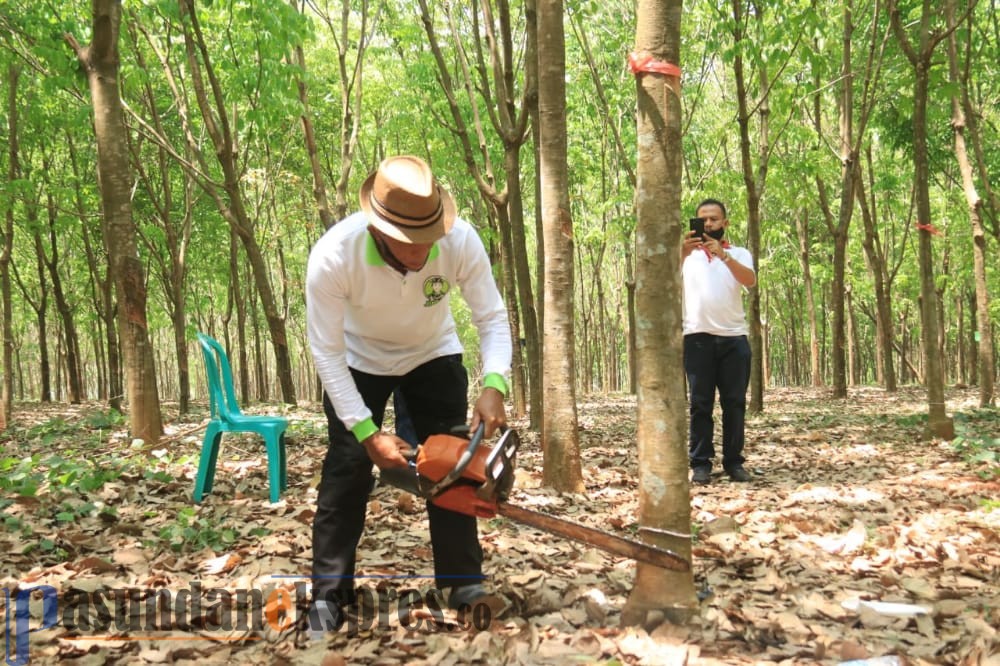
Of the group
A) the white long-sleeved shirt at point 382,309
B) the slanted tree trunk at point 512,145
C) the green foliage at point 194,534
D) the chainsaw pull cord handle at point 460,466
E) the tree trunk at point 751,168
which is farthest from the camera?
the tree trunk at point 751,168

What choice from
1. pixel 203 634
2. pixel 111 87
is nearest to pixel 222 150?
pixel 111 87

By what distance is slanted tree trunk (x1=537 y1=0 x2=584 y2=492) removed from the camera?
4.72 metres

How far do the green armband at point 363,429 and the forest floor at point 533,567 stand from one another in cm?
78

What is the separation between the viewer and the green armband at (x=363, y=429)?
2.66m

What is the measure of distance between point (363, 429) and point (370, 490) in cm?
42

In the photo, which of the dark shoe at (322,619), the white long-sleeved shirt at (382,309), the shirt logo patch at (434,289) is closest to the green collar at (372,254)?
the white long-sleeved shirt at (382,309)

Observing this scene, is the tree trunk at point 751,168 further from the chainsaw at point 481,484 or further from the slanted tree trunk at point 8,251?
the slanted tree trunk at point 8,251

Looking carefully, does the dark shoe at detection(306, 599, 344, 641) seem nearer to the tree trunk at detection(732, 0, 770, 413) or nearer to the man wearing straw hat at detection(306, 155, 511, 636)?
the man wearing straw hat at detection(306, 155, 511, 636)

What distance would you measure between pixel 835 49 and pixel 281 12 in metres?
8.89

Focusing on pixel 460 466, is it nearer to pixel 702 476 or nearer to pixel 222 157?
pixel 702 476

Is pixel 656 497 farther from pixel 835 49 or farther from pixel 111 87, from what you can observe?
pixel 835 49

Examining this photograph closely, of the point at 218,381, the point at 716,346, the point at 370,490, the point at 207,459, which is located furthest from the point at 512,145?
the point at 370,490

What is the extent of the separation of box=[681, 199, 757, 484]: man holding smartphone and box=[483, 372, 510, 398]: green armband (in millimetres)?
2805

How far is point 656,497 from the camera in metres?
2.68
